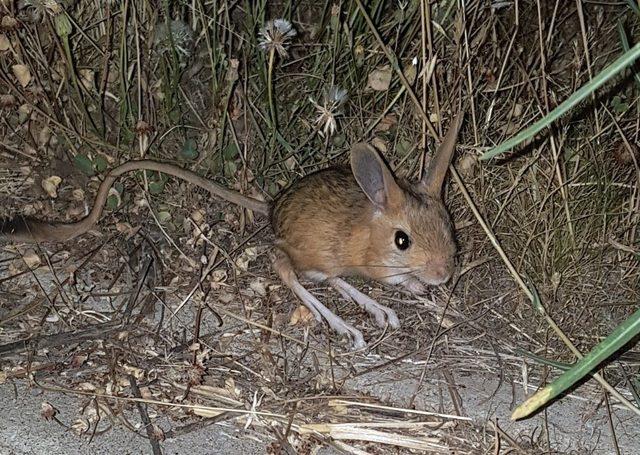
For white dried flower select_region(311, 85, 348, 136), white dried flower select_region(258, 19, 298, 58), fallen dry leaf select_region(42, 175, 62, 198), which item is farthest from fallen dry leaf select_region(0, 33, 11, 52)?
white dried flower select_region(311, 85, 348, 136)

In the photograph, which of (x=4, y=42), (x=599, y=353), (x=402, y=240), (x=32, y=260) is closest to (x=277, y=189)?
(x=402, y=240)

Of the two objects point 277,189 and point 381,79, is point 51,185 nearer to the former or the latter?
point 277,189

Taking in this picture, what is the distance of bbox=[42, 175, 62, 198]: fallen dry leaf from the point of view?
327 cm

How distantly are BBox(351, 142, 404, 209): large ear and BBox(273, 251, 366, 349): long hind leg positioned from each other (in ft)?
1.42

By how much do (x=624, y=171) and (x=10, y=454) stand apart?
8.08 feet

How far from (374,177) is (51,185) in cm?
140

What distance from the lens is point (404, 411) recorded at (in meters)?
2.53

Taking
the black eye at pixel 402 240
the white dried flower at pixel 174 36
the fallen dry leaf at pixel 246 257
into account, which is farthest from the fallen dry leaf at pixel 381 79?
the fallen dry leaf at pixel 246 257

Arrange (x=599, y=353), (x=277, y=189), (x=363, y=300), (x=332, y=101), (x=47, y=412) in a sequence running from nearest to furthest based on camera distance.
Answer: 1. (x=599, y=353)
2. (x=47, y=412)
3. (x=332, y=101)
4. (x=363, y=300)
5. (x=277, y=189)

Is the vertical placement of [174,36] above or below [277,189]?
above

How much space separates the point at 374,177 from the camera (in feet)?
9.18

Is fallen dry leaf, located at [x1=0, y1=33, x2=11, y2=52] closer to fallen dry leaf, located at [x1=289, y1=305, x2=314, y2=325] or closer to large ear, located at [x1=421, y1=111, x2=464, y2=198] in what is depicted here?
fallen dry leaf, located at [x1=289, y1=305, x2=314, y2=325]

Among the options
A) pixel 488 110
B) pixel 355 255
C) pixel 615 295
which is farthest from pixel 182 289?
pixel 615 295

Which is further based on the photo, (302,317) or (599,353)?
(302,317)
